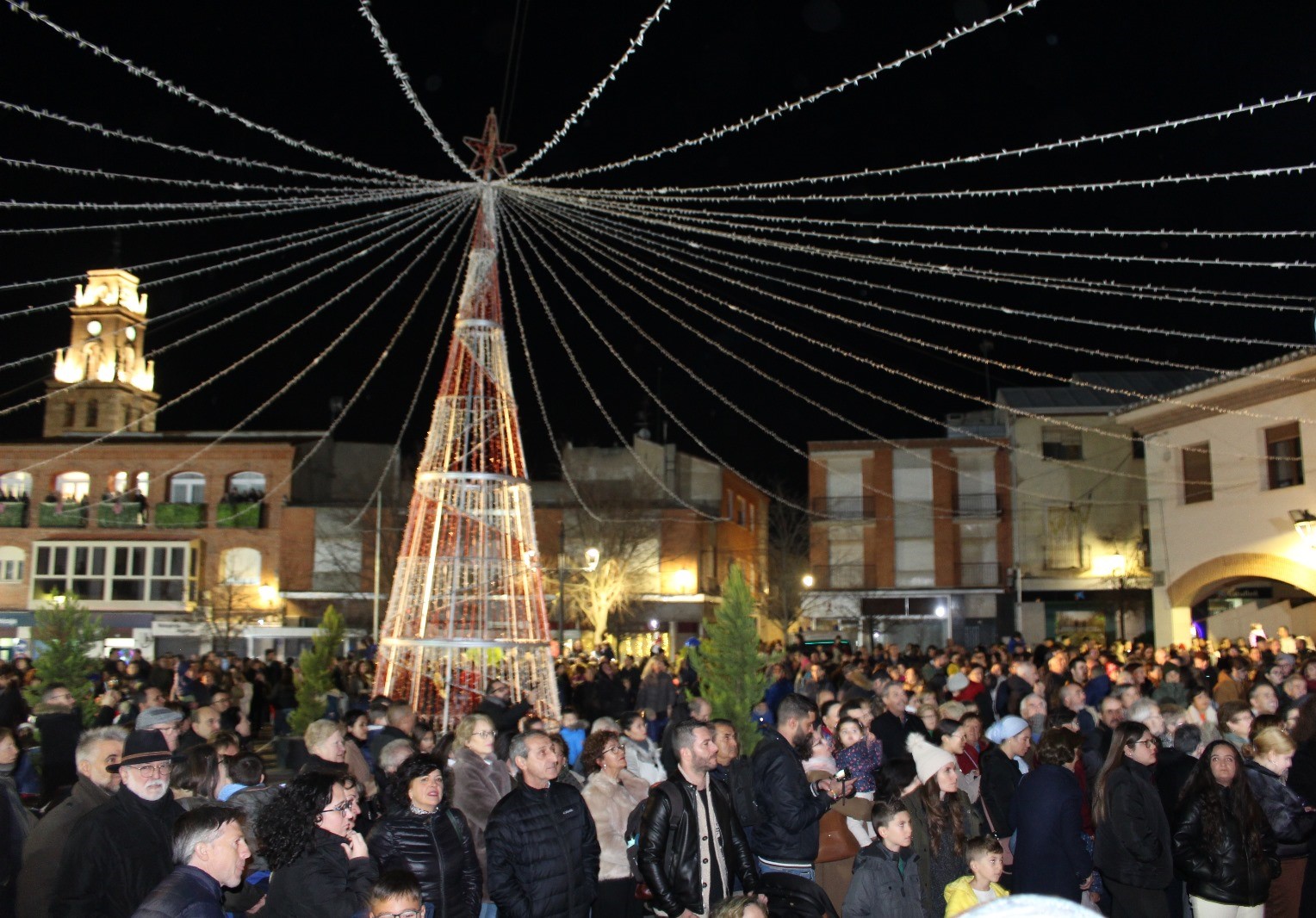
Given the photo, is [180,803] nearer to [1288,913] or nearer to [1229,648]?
[1288,913]

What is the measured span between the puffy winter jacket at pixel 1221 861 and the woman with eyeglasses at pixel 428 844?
4.21m

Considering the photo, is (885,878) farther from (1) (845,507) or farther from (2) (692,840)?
(1) (845,507)

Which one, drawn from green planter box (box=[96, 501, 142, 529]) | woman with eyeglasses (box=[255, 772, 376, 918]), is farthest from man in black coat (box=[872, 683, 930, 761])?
green planter box (box=[96, 501, 142, 529])

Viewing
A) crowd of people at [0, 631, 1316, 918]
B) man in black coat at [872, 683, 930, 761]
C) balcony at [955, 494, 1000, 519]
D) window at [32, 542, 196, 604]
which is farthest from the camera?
window at [32, 542, 196, 604]

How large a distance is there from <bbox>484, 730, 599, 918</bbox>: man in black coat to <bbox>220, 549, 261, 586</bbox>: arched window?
3588cm

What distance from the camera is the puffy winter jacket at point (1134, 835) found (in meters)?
6.45

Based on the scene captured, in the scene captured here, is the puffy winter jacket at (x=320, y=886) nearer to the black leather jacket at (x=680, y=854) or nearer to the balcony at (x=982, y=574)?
the black leather jacket at (x=680, y=854)

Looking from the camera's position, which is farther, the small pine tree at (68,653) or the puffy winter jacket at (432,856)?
the small pine tree at (68,653)

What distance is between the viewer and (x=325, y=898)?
181 inches

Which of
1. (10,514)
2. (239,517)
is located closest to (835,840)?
(239,517)

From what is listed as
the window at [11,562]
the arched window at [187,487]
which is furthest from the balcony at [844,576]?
the window at [11,562]

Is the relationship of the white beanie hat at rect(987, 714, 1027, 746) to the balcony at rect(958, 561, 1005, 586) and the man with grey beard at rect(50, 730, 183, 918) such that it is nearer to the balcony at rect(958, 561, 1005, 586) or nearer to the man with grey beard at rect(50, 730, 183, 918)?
the man with grey beard at rect(50, 730, 183, 918)

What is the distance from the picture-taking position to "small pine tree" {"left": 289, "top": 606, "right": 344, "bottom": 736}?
54.6ft

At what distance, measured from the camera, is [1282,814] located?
7090 millimetres
